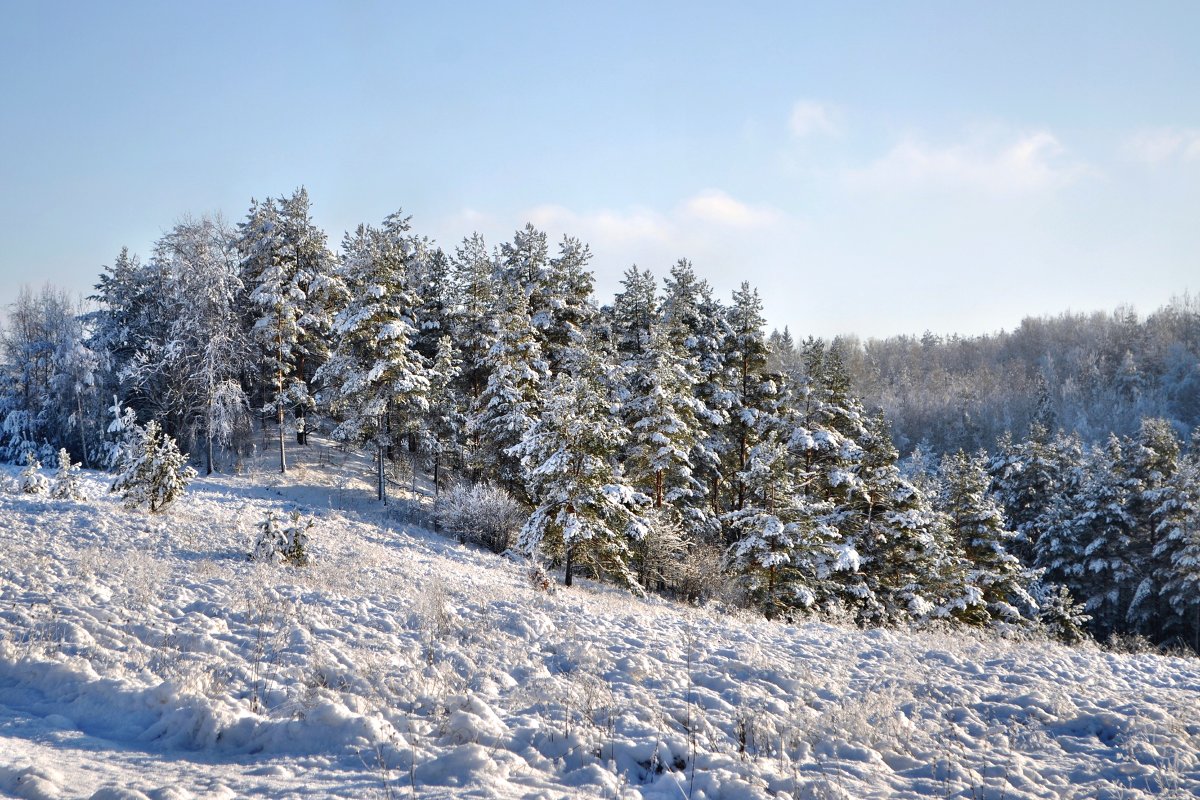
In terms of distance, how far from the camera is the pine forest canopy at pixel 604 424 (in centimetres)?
2203

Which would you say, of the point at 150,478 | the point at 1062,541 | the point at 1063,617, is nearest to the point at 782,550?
the point at 1063,617

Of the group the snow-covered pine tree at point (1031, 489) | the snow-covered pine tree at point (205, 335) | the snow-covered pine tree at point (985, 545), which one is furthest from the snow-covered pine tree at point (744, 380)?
the snow-covered pine tree at point (205, 335)

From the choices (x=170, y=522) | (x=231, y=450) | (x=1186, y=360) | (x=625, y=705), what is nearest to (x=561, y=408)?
(x=170, y=522)

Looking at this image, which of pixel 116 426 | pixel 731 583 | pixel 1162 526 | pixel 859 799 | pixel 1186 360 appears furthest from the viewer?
pixel 1186 360

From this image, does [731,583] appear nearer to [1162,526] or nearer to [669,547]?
[669,547]

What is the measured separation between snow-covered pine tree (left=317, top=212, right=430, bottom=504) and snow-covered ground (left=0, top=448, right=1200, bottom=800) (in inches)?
660

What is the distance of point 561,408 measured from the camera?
20141 millimetres

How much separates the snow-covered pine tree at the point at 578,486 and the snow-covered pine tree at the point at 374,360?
11635mm

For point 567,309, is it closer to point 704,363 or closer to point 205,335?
point 704,363

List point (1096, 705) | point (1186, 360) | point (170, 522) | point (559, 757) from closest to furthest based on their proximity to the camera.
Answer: point (559, 757) → point (1096, 705) → point (170, 522) → point (1186, 360)

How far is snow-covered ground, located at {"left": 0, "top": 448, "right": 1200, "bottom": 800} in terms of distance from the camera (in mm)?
5934

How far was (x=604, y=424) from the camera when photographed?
2023 cm

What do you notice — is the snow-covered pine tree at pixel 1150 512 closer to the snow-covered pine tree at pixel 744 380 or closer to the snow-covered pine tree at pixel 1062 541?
the snow-covered pine tree at pixel 1062 541

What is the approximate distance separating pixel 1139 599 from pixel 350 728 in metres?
41.9
